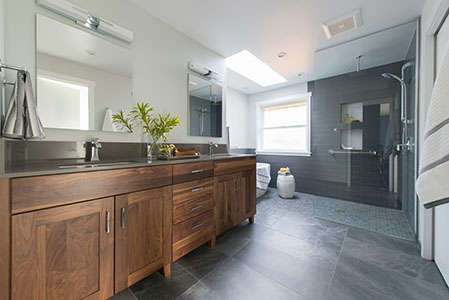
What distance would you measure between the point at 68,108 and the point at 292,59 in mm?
2941

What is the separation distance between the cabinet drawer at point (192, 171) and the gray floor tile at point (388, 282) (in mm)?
1357

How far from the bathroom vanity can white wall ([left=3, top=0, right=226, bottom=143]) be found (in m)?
0.66

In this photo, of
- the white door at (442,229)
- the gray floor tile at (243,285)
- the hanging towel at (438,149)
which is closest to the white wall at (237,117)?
the gray floor tile at (243,285)

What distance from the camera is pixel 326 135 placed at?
3.09 meters

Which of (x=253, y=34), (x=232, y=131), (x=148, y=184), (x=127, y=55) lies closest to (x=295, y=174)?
(x=232, y=131)

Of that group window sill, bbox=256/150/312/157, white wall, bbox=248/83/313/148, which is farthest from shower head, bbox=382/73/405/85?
window sill, bbox=256/150/312/157

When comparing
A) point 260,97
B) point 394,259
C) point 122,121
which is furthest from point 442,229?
point 260,97

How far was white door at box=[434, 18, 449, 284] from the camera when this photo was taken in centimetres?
126

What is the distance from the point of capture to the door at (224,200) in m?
1.70

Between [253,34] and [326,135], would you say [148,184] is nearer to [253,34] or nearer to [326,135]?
[253,34]

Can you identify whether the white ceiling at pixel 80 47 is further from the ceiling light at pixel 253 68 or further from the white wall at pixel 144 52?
the ceiling light at pixel 253 68

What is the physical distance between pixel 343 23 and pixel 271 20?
83 centimetres

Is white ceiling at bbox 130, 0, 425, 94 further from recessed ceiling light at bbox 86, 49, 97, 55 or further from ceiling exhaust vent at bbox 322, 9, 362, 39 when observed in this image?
recessed ceiling light at bbox 86, 49, 97, 55

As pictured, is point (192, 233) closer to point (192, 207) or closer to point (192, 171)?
point (192, 207)
